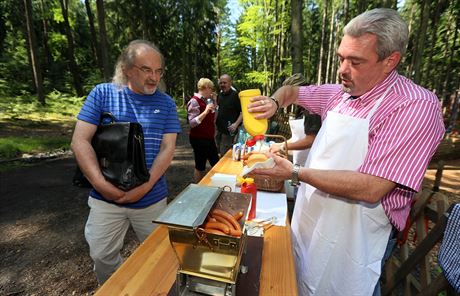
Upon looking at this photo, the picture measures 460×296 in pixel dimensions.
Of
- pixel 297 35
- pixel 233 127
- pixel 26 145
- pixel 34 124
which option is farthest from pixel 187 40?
pixel 233 127

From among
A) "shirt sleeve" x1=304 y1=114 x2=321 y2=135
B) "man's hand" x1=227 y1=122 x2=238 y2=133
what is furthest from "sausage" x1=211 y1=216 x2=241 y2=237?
"man's hand" x1=227 y1=122 x2=238 y2=133

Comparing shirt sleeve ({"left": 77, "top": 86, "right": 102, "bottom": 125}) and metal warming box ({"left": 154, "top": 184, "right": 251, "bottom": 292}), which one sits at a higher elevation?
shirt sleeve ({"left": 77, "top": 86, "right": 102, "bottom": 125})

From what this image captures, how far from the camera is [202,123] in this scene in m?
5.21

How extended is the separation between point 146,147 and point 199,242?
142 cm

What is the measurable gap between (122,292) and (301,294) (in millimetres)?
1164

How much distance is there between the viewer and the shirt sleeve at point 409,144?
122cm

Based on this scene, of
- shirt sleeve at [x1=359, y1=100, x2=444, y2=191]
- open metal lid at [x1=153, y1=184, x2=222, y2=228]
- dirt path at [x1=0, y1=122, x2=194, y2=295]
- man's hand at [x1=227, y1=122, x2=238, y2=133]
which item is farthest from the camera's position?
man's hand at [x1=227, y1=122, x2=238, y2=133]

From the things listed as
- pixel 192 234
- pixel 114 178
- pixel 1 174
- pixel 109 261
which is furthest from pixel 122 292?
pixel 1 174

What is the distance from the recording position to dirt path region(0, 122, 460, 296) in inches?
114

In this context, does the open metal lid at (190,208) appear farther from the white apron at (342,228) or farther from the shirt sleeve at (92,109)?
the shirt sleeve at (92,109)

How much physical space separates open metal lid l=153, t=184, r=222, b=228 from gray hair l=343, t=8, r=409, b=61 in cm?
113

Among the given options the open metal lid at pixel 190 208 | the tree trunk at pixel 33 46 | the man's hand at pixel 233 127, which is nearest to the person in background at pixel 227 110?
the man's hand at pixel 233 127

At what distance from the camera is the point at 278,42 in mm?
19844

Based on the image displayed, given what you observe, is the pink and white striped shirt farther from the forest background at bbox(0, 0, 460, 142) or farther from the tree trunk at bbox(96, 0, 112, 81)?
the forest background at bbox(0, 0, 460, 142)
